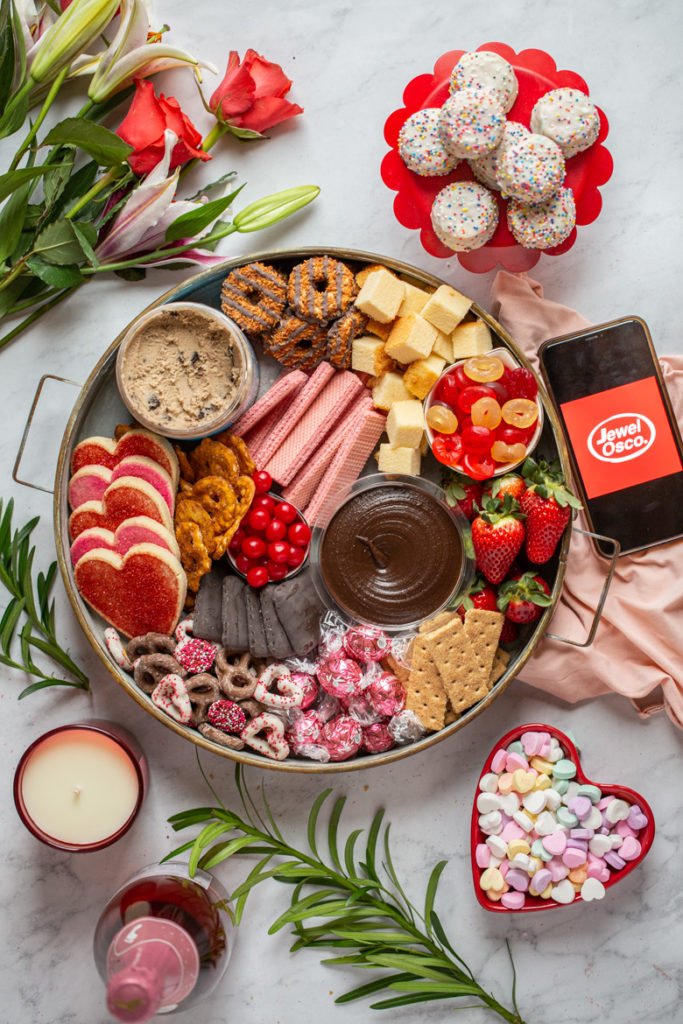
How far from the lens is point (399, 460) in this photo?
1.94 metres

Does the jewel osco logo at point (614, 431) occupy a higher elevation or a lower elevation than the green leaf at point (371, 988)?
higher

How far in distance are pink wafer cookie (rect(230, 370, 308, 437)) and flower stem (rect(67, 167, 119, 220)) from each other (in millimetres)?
696

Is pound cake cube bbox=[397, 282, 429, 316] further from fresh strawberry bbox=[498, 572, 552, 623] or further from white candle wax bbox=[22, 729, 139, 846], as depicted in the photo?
white candle wax bbox=[22, 729, 139, 846]

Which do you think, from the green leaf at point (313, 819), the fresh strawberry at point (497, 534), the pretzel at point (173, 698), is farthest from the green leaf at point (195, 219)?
the green leaf at point (313, 819)

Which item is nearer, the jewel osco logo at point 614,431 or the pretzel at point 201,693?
the pretzel at point 201,693

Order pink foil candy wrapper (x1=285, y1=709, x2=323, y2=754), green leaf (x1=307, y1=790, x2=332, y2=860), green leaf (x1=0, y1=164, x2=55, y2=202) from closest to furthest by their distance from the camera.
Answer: green leaf (x1=0, y1=164, x2=55, y2=202) → pink foil candy wrapper (x1=285, y1=709, x2=323, y2=754) → green leaf (x1=307, y1=790, x2=332, y2=860)

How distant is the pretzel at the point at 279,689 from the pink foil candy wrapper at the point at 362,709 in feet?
0.49

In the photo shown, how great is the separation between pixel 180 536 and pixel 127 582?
18 centimetres

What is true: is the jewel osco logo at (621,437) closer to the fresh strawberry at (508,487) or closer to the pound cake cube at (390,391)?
the fresh strawberry at (508,487)

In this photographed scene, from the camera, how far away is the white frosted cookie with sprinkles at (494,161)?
5.82ft

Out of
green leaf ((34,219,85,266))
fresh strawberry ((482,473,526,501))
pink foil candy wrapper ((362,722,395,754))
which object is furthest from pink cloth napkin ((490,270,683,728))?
green leaf ((34,219,85,266))

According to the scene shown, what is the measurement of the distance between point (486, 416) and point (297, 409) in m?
0.50

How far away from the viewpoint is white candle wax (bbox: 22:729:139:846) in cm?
196

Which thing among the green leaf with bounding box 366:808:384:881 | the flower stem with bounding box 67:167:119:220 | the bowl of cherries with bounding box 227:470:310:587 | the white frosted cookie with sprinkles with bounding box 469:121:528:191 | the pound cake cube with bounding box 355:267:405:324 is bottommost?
the green leaf with bounding box 366:808:384:881
